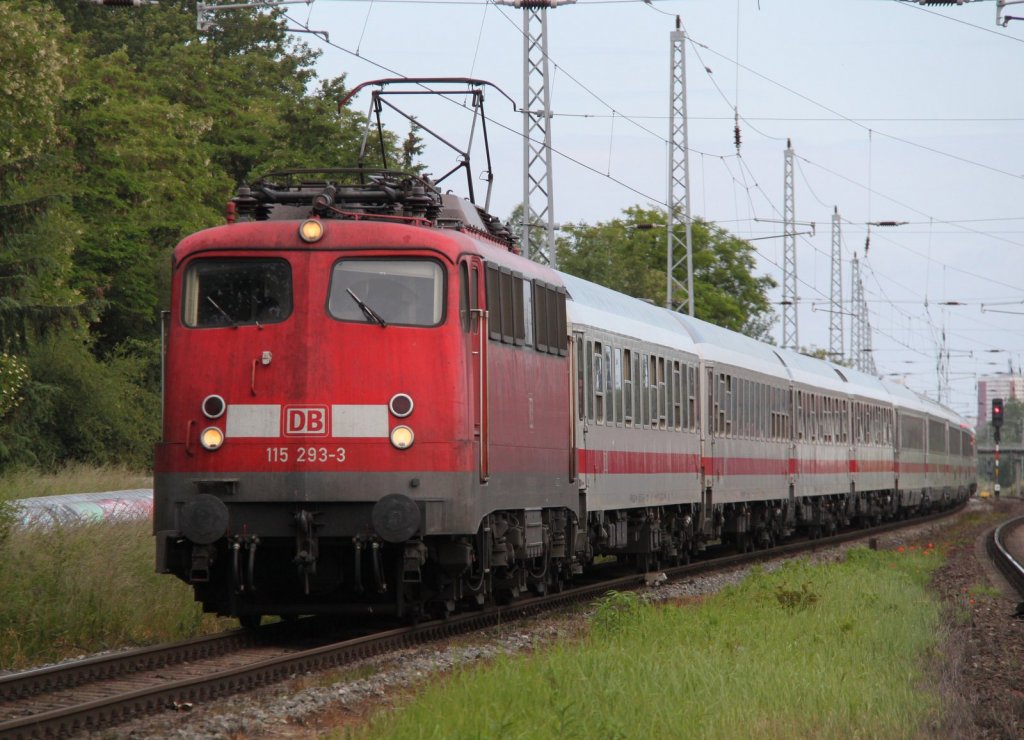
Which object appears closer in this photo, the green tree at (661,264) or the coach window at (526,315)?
the coach window at (526,315)

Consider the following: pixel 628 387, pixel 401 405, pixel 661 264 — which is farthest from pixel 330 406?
pixel 661 264

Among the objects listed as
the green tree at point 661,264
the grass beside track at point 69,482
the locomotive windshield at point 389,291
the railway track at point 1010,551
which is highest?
the green tree at point 661,264

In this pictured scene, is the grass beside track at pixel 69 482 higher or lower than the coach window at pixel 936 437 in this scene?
lower

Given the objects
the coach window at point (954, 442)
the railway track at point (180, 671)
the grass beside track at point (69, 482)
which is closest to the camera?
the railway track at point (180, 671)

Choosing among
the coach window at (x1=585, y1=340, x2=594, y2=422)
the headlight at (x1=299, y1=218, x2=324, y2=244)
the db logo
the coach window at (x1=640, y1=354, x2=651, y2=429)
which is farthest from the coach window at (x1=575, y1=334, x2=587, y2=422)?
the db logo

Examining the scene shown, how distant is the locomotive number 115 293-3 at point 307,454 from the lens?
12.4 meters

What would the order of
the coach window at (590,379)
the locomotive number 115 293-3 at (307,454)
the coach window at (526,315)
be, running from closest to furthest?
the locomotive number 115 293-3 at (307,454)
the coach window at (526,315)
the coach window at (590,379)

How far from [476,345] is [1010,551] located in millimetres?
23028

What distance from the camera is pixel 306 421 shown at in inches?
490

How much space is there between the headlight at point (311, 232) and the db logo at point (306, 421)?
140 cm

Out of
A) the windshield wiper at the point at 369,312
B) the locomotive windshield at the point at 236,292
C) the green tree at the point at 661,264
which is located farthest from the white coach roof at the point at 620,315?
the green tree at the point at 661,264

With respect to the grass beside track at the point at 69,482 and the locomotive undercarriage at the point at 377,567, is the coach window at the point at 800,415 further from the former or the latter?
the locomotive undercarriage at the point at 377,567

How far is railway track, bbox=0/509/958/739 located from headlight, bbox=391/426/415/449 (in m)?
1.59

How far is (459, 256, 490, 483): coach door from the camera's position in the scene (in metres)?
12.9
